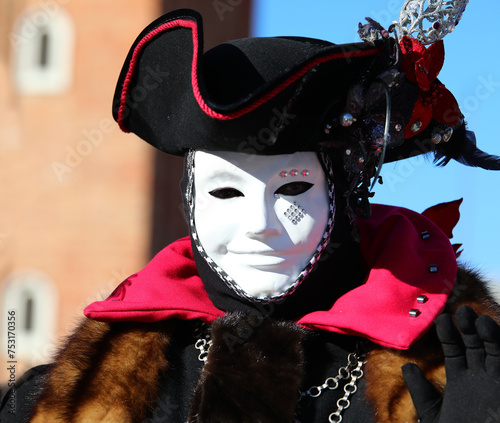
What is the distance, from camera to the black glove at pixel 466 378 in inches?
57.9

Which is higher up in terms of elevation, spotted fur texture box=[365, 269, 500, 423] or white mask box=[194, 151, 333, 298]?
white mask box=[194, 151, 333, 298]

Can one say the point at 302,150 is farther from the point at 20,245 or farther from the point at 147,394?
the point at 20,245

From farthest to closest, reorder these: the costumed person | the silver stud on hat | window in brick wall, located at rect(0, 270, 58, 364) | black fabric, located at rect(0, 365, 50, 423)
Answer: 1. window in brick wall, located at rect(0, 270, 58, 364)
2. black fabric, located at rect(0, 365, 50, 423)
3. the silver stud on hat
4. the costumed person

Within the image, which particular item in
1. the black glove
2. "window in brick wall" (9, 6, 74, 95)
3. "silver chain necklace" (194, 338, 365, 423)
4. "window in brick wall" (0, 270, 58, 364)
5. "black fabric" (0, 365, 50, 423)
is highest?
"window in brick wall" (9, 6, 74, 95)

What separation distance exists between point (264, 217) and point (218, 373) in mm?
391

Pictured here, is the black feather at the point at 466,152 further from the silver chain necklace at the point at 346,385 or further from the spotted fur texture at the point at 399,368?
the silver chain necklace at the point at 346,385

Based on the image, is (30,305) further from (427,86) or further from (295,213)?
(427,86)

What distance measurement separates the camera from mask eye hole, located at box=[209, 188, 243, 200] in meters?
1.90

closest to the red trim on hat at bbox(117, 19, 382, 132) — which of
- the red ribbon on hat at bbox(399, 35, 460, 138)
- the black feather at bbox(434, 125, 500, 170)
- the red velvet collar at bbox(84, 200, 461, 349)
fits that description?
the red ribbon on hat at bbox(399, 35, 460, 138)

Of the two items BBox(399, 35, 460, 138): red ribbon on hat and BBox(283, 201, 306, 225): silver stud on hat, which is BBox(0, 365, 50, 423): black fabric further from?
BBox(399, 35, 460, 138): red ribbon on hat

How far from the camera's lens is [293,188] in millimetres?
1881

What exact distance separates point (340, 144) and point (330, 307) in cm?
43

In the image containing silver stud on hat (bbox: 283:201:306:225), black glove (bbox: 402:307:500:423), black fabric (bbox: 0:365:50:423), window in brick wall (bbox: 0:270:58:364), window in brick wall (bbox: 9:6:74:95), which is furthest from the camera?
window in brick wall (bbox: 9:6:74:95)

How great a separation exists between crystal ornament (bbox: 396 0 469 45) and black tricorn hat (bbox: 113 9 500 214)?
0.11 feet
